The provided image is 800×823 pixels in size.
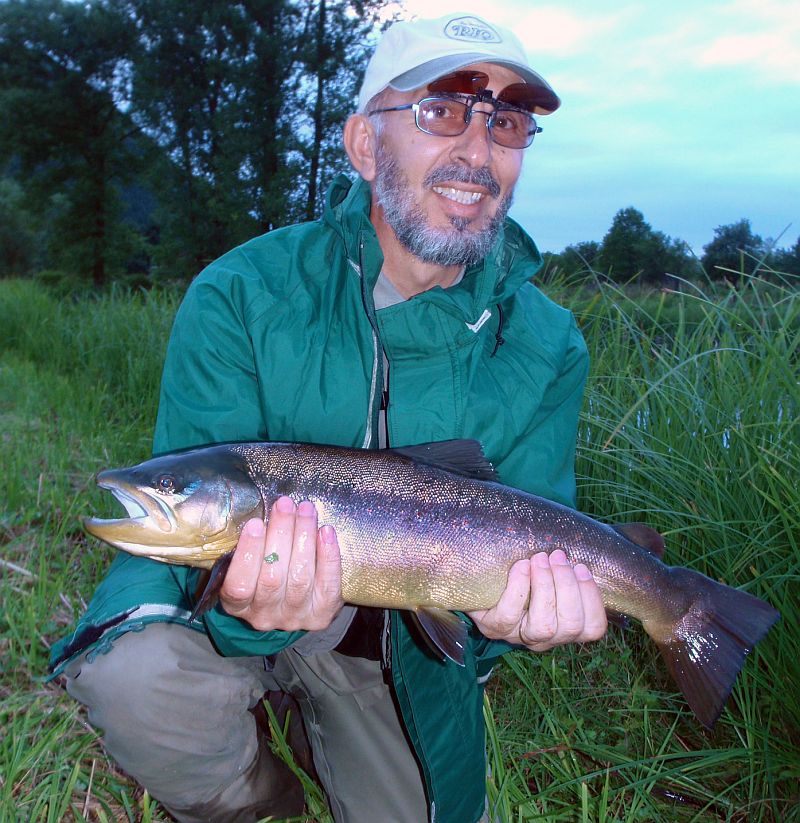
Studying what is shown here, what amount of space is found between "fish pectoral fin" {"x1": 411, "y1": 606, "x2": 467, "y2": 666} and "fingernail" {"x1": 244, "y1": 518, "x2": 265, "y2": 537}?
0.50m

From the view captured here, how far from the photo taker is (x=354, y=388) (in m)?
2.47

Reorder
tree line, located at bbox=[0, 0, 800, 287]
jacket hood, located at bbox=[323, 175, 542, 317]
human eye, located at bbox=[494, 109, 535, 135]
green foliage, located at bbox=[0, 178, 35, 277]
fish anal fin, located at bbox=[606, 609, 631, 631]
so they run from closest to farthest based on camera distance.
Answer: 1. fish anal fin, located at bbox=[606, 609, 631, 631]
2. jacket hood, located at bbox=[323, 175, 542, 317]
3. human eye, located at bbox=[494, 109, 535, 135]
4. tree line, located at bbox=[0, 0, 800, 287]
5. green foliage, located at bbox=[0, 178, 35, 277]

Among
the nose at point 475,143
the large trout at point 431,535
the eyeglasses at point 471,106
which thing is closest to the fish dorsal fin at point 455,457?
the large trout at point 431,535

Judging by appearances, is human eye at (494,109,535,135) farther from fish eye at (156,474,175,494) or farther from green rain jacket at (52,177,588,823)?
fish eye at (156,474,175,494)

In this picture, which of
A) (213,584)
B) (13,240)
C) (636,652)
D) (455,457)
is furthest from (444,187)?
(13,240)

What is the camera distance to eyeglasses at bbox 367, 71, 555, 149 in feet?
8.95

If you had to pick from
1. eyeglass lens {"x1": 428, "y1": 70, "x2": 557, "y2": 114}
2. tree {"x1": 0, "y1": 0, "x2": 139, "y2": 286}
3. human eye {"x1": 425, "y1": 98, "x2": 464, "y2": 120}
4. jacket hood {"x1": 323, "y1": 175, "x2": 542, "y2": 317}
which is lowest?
jacket hood {"x1": 323, "y1": 175, "x2": 542, "y2": 317}

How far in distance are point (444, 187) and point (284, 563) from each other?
1.51 m

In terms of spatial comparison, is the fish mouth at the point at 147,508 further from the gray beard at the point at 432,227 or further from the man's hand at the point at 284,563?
the gray beard at the point at 432,227

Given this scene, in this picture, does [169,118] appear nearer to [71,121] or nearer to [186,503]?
[71,121]

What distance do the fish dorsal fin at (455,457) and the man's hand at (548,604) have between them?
0.27 meters

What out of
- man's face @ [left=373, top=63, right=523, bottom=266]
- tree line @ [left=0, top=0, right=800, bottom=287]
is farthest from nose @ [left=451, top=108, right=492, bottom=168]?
tree line @ [left=0, top=0, right=800, bottom=287]

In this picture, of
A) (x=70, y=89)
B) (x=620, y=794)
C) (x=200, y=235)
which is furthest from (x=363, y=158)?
(x=70, y=89)

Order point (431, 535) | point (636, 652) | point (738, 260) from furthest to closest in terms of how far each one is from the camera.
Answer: point (738, 260) < point (636, 652) < point (431, 535)
